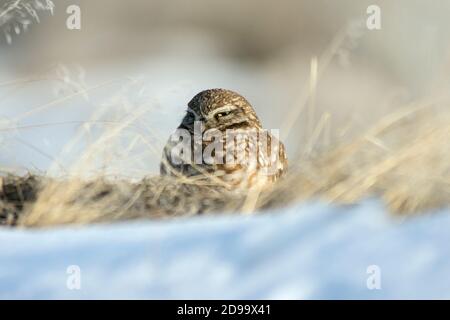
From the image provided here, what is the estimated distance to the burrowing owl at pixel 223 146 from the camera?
477cm

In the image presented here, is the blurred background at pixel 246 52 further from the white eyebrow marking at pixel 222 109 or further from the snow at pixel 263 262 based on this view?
the snow at pixel 263 262

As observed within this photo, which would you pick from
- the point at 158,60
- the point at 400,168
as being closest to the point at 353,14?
the point at 158,60

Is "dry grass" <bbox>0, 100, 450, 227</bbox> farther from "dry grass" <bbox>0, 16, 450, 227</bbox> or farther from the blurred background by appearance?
the blurred background

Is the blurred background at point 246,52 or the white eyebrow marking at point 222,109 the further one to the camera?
the blurred background at point 246,52

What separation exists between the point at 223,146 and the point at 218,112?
0.29 metres

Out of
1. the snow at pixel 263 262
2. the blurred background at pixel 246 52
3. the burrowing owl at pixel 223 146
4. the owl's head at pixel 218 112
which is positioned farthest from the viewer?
the blurred background at pixel 246 52

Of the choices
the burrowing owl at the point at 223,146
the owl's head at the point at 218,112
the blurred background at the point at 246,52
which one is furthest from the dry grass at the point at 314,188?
the blurred background at the point at 246,52

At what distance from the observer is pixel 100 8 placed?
1305cm

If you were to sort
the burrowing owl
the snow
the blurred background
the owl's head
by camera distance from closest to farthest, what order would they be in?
the snow → the burrowing owl → the owl's head → the blurred background

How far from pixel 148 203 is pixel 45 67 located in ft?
23.0

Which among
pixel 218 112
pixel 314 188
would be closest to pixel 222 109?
pixel 218 112

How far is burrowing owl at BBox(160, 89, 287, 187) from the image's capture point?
4.77m

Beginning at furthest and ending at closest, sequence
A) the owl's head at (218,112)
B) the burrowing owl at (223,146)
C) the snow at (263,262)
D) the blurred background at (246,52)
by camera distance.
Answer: the blurred background at (246,52) → the owl's head at (218,112) → the burrowing owl at (223,146) → the snow at (263,262)

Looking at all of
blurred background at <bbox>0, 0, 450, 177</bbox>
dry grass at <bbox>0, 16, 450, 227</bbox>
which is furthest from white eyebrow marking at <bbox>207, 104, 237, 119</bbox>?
blurred background at <bbox>0, 0, 450, 177</bbox>
